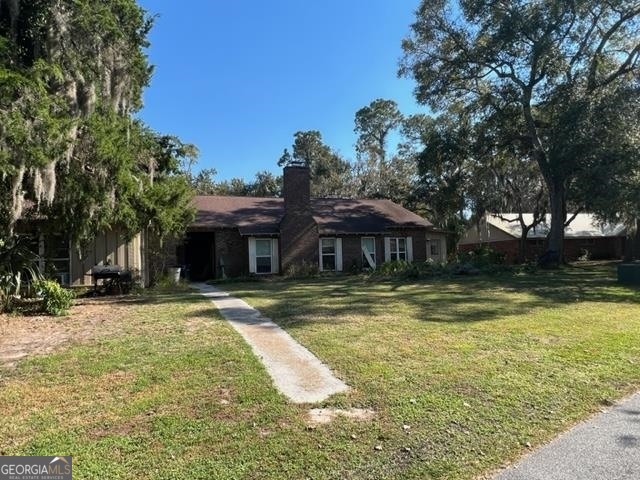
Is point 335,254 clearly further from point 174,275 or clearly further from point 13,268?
point 13,268

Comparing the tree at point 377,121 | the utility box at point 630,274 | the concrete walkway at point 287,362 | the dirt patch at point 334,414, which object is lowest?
the dirt patch at point 334,414

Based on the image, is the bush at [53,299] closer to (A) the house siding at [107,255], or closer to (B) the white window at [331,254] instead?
(A) the house siding at [107,255]

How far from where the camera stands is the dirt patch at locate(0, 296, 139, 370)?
23.9 feet

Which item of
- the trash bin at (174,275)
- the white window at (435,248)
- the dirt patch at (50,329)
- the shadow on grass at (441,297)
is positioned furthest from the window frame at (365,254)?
the dirt patch at (50,329)

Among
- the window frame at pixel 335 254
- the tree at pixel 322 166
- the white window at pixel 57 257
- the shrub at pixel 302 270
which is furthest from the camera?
the tree at pixel 322 166

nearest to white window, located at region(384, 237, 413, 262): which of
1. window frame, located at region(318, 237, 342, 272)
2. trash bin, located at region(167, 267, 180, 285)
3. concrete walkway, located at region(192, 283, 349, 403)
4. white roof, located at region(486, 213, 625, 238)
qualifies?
window frame, located at region(318, 237, 342, 272)

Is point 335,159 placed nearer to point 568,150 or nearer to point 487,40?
point 487,40

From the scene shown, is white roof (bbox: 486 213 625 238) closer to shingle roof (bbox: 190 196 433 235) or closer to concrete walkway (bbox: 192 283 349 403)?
shingle roof (bbox: 190 196 433 235)

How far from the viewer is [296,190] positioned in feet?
73.5

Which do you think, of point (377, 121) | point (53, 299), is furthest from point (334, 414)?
point (377, 121)

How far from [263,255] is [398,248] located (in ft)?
23.2

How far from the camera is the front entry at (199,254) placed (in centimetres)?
2319

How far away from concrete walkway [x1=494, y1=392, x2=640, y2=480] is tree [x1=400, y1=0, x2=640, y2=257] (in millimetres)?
17113

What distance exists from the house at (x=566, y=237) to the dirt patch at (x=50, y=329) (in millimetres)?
33057
